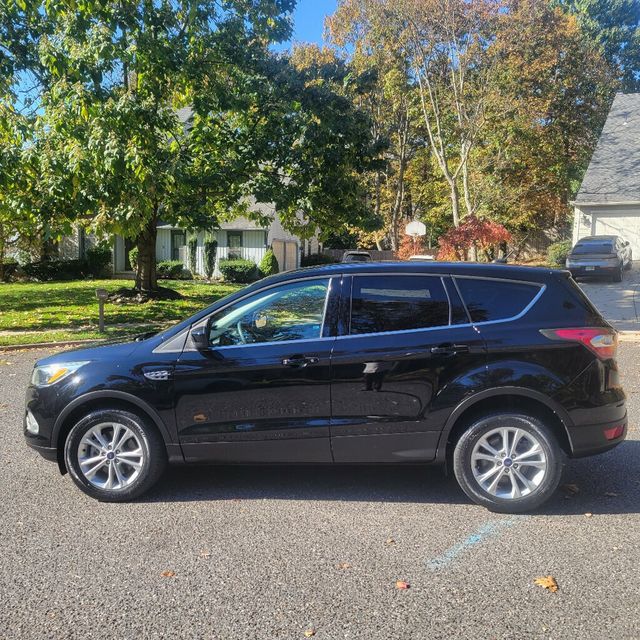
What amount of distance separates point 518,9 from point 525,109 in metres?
5.38

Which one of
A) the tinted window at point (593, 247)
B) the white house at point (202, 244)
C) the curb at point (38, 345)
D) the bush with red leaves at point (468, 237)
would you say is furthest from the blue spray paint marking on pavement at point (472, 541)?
the white house at point (202, 244)

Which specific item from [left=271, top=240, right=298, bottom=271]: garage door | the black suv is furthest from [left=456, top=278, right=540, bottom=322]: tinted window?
[left=271, top=240, right=298, bottom=271]: garage door

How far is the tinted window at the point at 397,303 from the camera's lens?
15.0 ft

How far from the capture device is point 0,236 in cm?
2591

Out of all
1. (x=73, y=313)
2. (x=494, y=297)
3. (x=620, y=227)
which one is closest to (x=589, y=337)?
(x=494, y=297)

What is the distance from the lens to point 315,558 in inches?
149

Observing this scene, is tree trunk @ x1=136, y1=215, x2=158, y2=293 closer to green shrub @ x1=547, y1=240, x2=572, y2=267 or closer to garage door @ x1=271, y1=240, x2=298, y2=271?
garage door @ x1=271, y1=240, x2=298, y2=271

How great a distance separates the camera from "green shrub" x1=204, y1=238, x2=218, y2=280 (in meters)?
31.5

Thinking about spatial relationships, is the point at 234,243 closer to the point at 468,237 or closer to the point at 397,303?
the point at 468,237

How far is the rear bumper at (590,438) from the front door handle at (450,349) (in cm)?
93

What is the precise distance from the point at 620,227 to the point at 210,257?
1915cm

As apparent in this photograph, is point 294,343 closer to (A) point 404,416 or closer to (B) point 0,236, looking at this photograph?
(A) point 404,416

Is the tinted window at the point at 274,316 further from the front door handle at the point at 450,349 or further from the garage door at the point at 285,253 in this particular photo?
the garage door at the point at 285,253

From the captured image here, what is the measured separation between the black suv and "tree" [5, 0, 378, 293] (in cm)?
855
